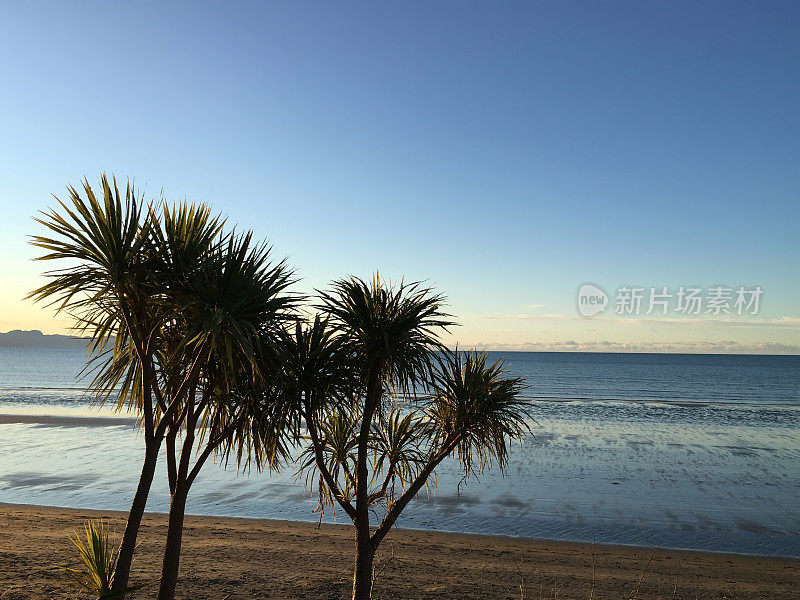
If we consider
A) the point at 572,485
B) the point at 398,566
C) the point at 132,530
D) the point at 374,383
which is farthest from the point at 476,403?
the point at 572,485

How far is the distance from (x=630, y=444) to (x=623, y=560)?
1580 cm

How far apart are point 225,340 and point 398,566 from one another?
693cm

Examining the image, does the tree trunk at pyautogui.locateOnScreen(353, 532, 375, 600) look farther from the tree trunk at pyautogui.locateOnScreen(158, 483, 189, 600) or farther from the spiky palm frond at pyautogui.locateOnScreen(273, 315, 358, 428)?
the tree trunk at pyautogui.locateOnScreen(158, 483, 189, 600)

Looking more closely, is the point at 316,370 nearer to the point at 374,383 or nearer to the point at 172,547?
the point at 374,383

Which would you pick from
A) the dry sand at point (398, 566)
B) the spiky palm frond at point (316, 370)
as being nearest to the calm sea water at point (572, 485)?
the dry sand at point (398, 566)

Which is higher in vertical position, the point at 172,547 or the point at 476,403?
the point at 476,403

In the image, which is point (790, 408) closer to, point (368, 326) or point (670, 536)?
point (670, 536)

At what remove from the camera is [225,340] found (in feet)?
18.2

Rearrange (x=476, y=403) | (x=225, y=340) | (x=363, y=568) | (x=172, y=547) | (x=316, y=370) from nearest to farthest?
(x=225, y=340) < (x=172, y=547) < (x=316, y=370) < (x=363, y=568) < (x=476, y=403)

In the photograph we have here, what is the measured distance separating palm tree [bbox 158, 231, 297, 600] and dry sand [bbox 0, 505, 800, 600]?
2891 millimetres

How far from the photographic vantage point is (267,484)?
18.0 m

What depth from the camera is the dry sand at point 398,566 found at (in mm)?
9203

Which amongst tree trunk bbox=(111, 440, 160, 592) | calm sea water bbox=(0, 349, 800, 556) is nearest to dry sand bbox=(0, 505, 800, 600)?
calm sea water bbox=(0, 349, 800, 556)

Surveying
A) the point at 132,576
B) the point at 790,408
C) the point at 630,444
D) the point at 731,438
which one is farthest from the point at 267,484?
the point at 790,408
